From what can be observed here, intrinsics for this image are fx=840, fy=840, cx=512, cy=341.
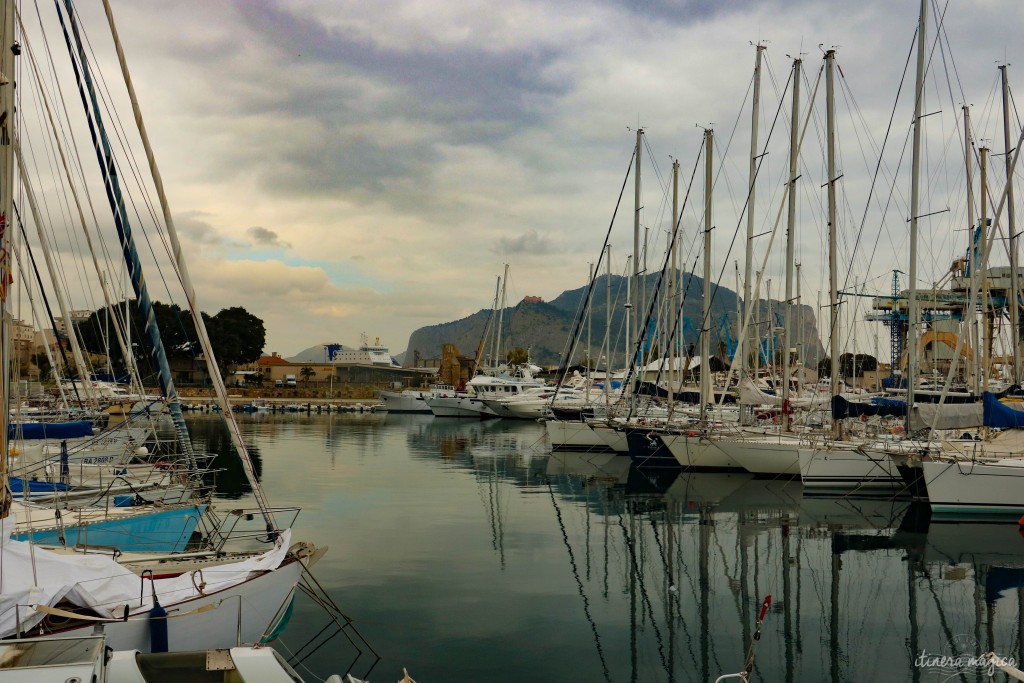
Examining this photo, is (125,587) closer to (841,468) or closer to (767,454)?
(841,468)

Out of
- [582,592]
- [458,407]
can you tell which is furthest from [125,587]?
[458,407]

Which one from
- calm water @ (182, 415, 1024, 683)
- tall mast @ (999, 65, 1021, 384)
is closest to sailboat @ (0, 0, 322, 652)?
calm water @ (182, 415, 1024, 683)

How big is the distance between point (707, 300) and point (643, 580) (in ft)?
73.1

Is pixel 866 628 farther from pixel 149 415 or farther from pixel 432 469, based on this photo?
pixel 432 469

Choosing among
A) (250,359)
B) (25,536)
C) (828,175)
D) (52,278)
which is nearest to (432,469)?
(52,278)

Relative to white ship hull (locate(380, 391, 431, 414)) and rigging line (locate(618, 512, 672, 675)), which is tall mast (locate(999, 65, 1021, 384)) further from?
white ship hull (locate(380, 391, 431, 414))

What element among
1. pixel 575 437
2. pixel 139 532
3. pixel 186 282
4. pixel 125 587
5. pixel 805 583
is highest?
pixel 186 282

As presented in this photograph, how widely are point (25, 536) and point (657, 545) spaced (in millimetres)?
14996

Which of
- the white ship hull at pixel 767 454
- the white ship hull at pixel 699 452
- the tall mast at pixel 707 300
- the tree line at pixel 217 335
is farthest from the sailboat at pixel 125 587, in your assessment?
the tree line at pixel 217 335

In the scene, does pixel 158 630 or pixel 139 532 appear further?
pixel 139 532

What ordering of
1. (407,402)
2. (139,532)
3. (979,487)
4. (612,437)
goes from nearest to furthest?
(139,532)
(979,487)
(612,437)
(407,402)

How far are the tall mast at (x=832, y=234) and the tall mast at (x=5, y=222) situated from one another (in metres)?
28.4

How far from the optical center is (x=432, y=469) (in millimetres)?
40500

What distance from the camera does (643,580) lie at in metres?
18.9
